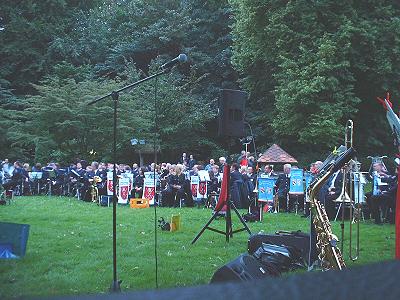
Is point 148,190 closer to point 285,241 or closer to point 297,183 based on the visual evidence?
point 297,183

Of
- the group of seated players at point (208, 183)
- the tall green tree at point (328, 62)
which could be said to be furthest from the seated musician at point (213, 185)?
the tall green tree at point (328, 62)

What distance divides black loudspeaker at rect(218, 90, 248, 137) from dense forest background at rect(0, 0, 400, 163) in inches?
656

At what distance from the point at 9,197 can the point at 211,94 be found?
18.3 m

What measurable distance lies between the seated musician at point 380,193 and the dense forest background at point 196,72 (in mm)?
11179

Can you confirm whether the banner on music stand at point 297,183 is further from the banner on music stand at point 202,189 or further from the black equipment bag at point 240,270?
the black equipment bag at point 240,270

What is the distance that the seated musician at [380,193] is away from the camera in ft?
45.4

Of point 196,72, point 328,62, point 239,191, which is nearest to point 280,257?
point 239,191

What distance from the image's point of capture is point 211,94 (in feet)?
118

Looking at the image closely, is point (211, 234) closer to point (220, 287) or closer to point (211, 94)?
point (220, 287)

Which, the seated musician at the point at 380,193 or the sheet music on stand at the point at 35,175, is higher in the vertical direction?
the sheet music on stand at the point at 35,175

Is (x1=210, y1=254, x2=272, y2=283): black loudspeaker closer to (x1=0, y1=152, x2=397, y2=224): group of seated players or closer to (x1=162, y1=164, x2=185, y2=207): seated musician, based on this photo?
(x1=0, y1=152, x2=397, y2=224): group of seated players

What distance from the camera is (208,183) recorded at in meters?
19.1

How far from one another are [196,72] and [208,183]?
19.1 metres

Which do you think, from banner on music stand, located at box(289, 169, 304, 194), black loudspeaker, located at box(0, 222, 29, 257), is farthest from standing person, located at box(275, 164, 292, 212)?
black loudspeaker, located at box(0, 222, 29, 257)
